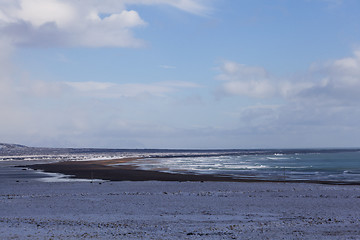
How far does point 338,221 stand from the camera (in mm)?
23922

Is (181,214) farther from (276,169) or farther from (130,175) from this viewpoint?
(276,169)

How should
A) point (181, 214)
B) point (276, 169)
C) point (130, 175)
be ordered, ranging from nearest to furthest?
point (181, 214), point (130, 175), point (276, 169)

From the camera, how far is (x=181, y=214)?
26875 mm

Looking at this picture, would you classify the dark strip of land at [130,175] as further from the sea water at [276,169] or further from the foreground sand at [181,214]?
the foreground sand at [181,214]

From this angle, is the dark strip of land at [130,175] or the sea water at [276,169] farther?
the sea water at [276,169]

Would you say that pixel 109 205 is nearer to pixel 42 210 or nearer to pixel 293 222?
pixel 42 210

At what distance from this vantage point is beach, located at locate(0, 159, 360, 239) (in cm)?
2083

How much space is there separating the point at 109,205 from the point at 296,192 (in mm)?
17186

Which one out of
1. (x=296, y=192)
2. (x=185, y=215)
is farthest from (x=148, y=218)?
(x=296, y=192)

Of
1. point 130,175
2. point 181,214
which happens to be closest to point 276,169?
point 130,175

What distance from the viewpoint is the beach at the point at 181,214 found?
20.8 metres

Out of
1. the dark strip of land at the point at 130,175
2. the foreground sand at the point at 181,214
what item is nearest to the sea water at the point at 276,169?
the dark strip of land at the point at 130,175

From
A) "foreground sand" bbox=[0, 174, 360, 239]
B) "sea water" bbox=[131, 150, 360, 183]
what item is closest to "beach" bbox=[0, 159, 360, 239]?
"foreground sand" bbox=[0, 174, 360, 239]

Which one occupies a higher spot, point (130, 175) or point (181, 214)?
point (130, 175)
